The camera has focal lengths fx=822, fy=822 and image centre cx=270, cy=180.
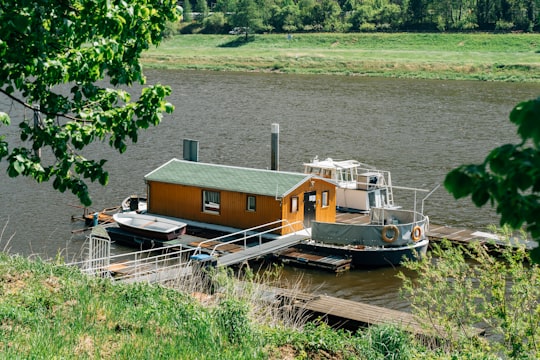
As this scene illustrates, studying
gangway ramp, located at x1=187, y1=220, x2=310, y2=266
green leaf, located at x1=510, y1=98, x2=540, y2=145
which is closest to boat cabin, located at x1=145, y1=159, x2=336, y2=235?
gangway ramp, located at x1=187, y1=220, x2=310, y2=266

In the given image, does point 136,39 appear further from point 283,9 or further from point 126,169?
point 283,9

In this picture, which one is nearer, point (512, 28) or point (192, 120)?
point (192, 120)

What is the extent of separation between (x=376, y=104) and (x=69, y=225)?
43.3m

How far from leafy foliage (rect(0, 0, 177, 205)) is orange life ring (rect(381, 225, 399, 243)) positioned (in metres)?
18.1

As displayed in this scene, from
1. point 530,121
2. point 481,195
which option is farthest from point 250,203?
point 530,121

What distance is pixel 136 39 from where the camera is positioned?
1273 centimetres

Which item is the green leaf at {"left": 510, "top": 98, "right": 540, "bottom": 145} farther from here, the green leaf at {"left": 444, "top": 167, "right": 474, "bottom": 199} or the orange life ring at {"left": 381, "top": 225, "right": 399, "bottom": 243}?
the orange life ring at {"left": 381, "top": 225, "right": 399, "bottom": 243}

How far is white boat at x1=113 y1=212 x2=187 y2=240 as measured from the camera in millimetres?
30891

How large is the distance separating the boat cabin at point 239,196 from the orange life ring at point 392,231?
3548 mm

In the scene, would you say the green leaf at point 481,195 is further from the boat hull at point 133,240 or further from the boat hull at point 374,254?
the boat hull at point 133,240

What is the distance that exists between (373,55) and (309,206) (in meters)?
76.2

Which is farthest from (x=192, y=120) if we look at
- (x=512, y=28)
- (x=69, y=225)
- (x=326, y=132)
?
(x=512, y=28)

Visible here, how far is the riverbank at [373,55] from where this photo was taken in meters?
94.5

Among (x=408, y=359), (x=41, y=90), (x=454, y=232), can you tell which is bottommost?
(x=454, y=232)
